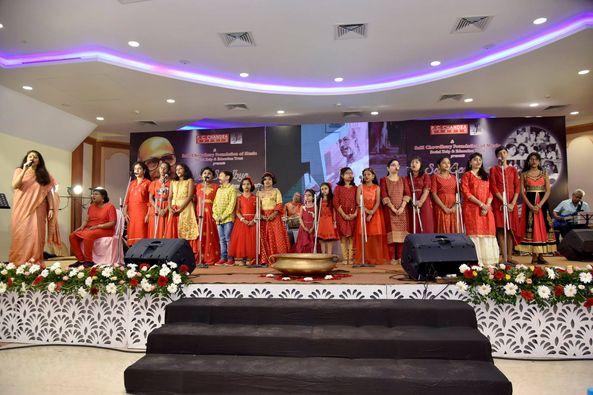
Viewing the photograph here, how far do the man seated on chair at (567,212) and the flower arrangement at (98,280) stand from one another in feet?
24.4

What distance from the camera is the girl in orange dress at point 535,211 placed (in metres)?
5.23

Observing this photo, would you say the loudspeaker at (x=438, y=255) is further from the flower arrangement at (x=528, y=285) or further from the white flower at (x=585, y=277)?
the white flower at (x=585, y=277)

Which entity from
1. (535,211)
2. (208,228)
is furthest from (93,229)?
(535,211)

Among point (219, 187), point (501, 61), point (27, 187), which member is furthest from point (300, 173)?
point (27, 187)

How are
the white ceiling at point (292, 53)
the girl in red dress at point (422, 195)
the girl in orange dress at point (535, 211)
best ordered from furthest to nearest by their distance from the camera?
the girl in red dress at point (422, 195)
the girl in orange dress at point (535, 211)
the white ceiling at point (292, 53)

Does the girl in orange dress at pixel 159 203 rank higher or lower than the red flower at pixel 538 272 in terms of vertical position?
higher

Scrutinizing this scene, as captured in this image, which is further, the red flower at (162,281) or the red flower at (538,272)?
the red flower at (162,281)

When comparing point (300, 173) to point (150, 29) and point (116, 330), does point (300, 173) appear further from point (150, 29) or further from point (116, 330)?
point (116, 330)

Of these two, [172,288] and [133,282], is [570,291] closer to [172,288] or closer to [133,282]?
[172,288]

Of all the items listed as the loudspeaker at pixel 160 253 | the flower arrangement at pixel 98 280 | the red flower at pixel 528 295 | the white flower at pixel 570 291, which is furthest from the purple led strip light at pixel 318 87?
the red flower at pixel 528 295

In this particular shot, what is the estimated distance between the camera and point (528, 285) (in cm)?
321

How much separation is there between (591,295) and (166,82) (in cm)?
625

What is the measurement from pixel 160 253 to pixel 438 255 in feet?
8.19

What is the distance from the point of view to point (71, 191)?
9766 millimetres
